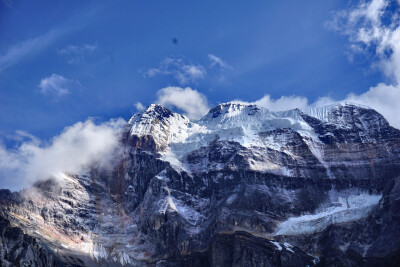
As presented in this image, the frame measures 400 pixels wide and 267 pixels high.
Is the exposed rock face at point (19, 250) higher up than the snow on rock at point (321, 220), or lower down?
lower down

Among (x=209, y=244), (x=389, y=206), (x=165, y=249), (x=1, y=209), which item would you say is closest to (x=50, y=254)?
(x=1, y=209)

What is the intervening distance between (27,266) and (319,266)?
101 m

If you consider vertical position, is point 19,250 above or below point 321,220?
below

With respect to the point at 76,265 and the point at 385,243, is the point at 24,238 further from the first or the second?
the point at 385,243

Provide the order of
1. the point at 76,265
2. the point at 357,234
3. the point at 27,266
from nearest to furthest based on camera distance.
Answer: the point at 27,266, the point at 357,234, the point at 76,265

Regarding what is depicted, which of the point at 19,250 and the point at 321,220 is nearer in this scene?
the point at 19,250

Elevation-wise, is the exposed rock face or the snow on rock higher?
the snow on rock

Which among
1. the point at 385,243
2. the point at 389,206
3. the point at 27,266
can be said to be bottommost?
the point at 27,266

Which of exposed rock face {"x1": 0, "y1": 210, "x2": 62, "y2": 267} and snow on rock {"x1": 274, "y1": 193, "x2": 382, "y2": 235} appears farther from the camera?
snow on rock {"x1": 274, "y1": 193, "x2": 382, "y2": 235}

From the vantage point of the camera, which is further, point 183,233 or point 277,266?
point 183,233

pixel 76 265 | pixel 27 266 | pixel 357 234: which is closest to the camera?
pixel 27 266

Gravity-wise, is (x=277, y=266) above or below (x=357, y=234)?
below

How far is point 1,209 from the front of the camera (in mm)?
191125

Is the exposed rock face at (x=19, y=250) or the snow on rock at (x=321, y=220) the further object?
the snow on rock at (x=321, y=220)
